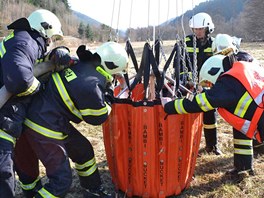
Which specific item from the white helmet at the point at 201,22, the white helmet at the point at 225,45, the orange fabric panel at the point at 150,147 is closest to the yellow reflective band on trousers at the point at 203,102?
the orange fabric panel at the point at 150,147

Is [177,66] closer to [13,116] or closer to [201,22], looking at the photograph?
[13,116]

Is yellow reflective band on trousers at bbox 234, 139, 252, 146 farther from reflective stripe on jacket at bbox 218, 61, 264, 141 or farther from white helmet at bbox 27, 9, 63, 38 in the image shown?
white helmet at bbox 27, 9, 63, 38

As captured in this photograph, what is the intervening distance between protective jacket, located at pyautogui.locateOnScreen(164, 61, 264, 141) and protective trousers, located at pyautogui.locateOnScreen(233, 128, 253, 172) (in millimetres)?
243

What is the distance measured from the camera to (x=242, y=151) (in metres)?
4.06

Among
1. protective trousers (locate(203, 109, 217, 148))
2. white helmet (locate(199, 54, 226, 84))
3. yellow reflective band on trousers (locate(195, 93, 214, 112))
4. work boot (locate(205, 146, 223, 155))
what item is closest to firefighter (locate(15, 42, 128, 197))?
yellow reflective band on trousers (locate(195, 93, 214, 112))

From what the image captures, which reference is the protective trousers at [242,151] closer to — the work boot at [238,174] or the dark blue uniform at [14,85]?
the work boot at [238,174]

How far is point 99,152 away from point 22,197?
149 cm

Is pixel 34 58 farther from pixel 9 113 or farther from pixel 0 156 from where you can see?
pixel 0 156

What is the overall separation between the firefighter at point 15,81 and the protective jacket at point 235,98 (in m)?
1.30

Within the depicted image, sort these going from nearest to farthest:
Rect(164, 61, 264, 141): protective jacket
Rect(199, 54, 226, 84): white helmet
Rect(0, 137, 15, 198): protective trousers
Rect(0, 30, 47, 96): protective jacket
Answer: Rect(0, 30, 47, 96): protective jacket < Rect(0, 137, 15, 198): protective trousers < Rect(164, 61, 264, 141): protective jacket < Rect(199, 54, 226, 84): white helmet

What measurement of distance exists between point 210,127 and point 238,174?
0.96m

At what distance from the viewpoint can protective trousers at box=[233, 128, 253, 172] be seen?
402cm

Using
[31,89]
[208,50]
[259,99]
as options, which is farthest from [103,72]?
[208,50]

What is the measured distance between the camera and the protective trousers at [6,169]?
3080 millimetres
